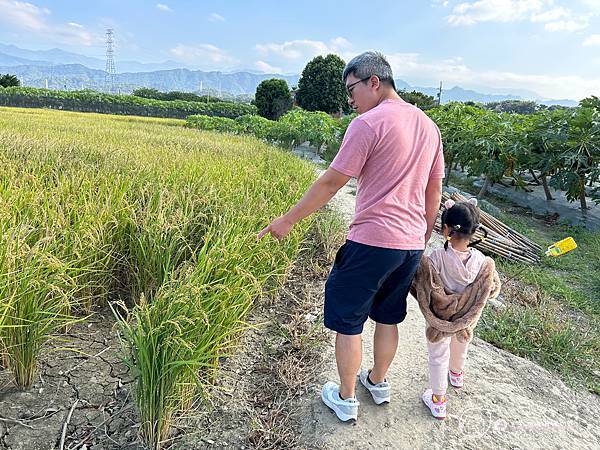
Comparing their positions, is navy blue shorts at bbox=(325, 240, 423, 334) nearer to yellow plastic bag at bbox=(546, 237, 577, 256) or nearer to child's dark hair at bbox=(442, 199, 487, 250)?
child's dark hair at bbox=(442, 199, 487, 250)

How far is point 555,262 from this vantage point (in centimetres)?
525

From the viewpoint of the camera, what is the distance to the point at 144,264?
2605 mm

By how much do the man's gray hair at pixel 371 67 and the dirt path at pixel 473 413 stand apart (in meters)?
1.54

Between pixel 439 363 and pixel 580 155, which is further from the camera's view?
pixel 580 155

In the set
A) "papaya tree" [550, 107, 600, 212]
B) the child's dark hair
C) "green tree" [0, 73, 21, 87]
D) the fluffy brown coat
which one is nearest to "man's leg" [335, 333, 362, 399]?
the fluffy brown coat

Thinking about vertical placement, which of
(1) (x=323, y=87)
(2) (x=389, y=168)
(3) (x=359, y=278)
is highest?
(1) (x=323, y=87)

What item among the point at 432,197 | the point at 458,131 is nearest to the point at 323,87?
the point at 458,131

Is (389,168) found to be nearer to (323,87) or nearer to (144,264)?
(144,264)

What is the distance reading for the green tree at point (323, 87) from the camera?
Answer: 34438mm

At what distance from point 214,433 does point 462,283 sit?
1313 mm

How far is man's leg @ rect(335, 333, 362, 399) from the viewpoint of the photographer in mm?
1826

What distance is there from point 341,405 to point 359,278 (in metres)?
0.65

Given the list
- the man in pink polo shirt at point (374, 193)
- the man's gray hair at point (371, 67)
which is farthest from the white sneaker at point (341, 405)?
the man's gray hair at point (371, 67)

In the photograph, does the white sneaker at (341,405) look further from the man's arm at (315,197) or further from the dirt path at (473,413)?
the man's arm at (315,197)
